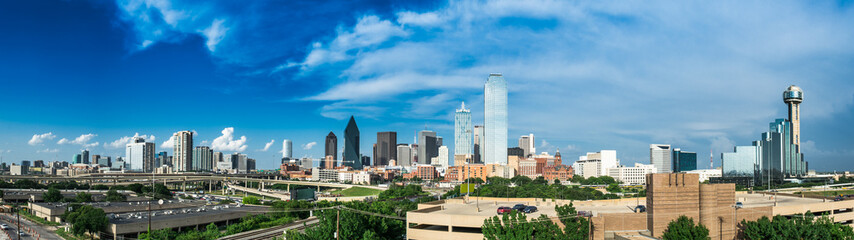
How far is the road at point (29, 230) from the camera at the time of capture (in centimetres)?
9578

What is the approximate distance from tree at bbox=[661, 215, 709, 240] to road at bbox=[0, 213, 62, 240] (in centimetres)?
10038

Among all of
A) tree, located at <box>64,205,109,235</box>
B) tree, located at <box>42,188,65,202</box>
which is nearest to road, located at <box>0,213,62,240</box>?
tree, located at <box>64,205,109,235</box>

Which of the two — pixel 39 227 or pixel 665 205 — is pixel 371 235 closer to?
pixel 665 205

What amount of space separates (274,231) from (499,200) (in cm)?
4012

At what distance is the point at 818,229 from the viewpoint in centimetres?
6131

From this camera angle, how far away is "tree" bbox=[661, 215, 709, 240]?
199 feet

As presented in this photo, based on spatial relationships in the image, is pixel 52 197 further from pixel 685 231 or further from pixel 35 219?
pixel 685 231

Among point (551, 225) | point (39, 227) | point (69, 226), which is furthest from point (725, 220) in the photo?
point (39, 227)

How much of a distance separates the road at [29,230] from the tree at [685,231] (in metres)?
100

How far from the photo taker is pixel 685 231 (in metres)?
61.1

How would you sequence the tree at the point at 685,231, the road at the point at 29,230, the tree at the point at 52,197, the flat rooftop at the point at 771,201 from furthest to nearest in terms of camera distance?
the tree at the point at 52,197, the road at the point at 29,230, the flat rooftop at the point at 771,201, the tree at the point at 685,231

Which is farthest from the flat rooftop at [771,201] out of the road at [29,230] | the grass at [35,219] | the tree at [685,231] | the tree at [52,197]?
the tree at [52,197]

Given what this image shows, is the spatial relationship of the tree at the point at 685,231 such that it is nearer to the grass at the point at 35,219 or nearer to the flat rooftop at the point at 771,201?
the flat rooftop at the point at 771,201

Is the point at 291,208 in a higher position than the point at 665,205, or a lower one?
lower
